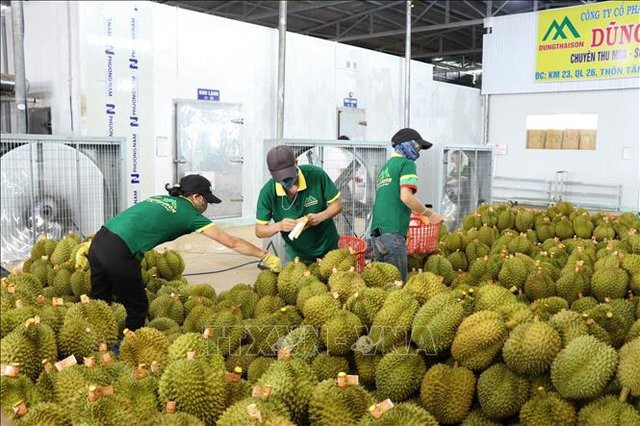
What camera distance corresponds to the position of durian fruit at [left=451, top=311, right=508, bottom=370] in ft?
5.65

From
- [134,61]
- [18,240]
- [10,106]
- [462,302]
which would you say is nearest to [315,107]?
[134,61]

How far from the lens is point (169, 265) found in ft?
11.0

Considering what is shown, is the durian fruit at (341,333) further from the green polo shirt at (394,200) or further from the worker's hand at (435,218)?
the worker's hand at (435,218)

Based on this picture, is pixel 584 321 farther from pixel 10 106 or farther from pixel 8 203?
pixel 10 106

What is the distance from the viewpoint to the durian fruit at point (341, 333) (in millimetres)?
1883

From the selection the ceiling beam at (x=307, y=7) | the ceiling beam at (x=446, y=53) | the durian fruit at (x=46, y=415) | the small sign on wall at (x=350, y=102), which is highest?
the ceiling beam at (x=307, y=7)

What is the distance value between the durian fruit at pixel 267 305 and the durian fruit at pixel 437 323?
69cm

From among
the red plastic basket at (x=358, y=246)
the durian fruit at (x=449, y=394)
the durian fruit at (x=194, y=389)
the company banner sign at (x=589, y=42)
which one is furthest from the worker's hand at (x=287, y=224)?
the company banner sign at (x=589, y=42)

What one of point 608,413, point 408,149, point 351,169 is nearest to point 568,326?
point 608,413

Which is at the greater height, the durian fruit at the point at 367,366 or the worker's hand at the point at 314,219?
the worker's hand at the point at 314,219

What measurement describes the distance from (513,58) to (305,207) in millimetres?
9400

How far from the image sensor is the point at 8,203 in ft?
14.6

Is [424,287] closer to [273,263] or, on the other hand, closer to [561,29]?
[273,263]

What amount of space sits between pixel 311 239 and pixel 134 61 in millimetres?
4478
